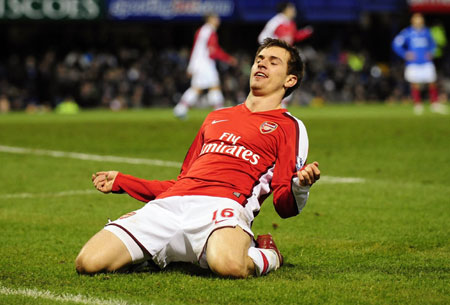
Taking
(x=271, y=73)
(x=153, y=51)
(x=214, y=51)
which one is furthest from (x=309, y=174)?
(x=153, y=51)

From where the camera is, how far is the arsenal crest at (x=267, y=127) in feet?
17.4

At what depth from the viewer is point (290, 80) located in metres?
5.57

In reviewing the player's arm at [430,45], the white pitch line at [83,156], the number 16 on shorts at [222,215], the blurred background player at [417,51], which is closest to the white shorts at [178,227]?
the number 16 on shorts at [222,215]

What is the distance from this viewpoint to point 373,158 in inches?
449

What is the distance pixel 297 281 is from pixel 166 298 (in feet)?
2.70

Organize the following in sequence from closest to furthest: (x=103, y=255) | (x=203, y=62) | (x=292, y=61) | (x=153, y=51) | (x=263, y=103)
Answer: (x=103, y=255)
(x=263, y=103)
(x=292, y=61)
(x=203, y=62)
(x=153, y=51)

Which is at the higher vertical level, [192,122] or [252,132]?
[252,132]

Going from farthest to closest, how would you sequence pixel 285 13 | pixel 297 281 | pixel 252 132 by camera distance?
pixel 285 13 → pixel 252 132 → pixel 297 281

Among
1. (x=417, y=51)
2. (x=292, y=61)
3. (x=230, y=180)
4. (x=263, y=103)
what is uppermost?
(x=292, y=61)

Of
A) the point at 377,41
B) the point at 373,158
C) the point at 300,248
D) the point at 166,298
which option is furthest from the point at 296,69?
the point at 377,41

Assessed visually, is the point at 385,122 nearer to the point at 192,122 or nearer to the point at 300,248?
the point at 192,122

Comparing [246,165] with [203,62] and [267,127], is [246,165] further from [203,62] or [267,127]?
[203,62]

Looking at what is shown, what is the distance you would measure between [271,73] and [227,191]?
0.97 m

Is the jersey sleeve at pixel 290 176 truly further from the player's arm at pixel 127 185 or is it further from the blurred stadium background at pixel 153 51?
the blurred stadium background at pixel 153 51
